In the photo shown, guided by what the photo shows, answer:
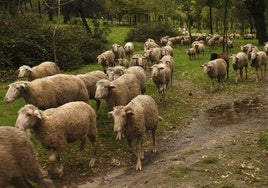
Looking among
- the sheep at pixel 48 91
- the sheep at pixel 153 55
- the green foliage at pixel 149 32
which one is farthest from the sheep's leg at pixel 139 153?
the green foliage at pixel 149 32

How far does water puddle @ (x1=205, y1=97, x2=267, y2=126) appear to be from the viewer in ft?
49.3

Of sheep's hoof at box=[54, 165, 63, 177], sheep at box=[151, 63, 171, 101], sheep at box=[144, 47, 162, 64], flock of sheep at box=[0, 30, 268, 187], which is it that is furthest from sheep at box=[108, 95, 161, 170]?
sheep at box=[144, 47, 162, 64]

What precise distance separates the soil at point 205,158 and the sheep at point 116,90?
1.97 metres

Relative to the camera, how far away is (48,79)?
43.6 ft

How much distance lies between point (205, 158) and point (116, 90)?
4.33m

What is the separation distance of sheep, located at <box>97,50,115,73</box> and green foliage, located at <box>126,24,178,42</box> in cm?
2129

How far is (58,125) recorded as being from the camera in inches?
374

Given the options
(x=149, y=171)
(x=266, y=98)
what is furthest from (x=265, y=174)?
(x=266, y=98)

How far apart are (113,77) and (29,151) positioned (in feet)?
29.8

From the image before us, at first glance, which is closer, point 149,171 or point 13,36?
point 149,171

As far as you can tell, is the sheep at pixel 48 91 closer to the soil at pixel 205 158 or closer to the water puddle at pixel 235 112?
the soil at pixel 205 158

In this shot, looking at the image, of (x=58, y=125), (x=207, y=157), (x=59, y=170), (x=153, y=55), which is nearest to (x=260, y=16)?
(x=153, y=55)

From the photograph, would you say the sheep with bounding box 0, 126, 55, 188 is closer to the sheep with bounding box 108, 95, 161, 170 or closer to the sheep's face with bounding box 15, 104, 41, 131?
the sheep's face with bounding box 15, 104, 41, 131

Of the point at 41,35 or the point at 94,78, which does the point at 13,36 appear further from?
the point at 94,78
